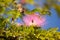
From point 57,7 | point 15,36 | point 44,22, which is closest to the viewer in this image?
point 15,36

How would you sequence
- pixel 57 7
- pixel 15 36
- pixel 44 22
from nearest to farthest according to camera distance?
pixel 15 36 < pixel 44 22 < pixel 57 7

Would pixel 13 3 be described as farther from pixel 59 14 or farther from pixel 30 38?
pixel 59 14

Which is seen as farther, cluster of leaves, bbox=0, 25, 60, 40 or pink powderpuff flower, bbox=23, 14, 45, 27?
pink powderpuff flower, bbox=23, 14, 45, 27

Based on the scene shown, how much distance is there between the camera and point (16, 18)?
0.82 meters

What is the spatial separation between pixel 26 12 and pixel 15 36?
130 millimetres

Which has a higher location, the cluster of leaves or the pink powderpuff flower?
the pink powderpuff flower

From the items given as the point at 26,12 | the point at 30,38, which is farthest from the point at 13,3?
the point at 30,38

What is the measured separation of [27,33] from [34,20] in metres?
0.16

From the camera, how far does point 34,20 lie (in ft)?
3.09

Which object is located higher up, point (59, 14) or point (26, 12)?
point (26, 12)

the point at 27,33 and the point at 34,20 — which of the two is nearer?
the point at 27,33

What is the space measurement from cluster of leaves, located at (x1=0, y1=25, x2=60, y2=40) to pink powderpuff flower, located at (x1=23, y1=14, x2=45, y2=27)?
5 centimetres

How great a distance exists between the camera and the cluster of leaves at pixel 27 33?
2.58 ft

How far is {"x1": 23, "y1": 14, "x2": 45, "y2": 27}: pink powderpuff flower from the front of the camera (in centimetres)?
89
